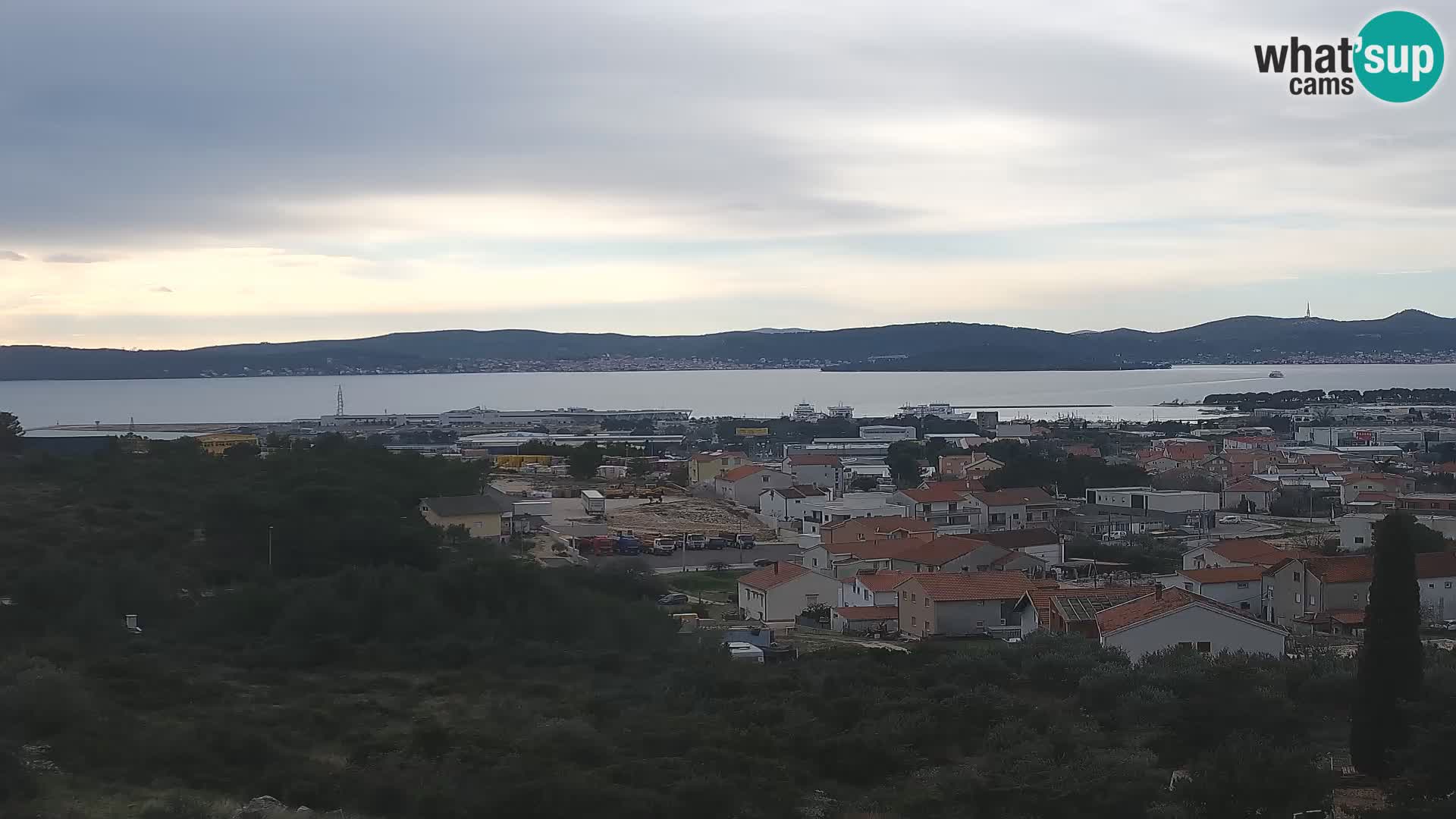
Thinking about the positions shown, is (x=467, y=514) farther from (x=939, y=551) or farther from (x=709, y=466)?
(x=709, y=466)

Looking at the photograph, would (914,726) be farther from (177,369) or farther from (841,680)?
(177,369)

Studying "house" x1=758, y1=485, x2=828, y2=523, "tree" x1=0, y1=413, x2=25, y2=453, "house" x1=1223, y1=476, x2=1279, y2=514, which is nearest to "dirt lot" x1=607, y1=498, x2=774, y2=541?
"house" x1=758, y1=485, x2=828, y2=523

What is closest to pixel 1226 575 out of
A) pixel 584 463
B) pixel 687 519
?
pixel 687 519

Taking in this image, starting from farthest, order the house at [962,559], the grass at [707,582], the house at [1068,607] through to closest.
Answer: the house at [962,559] < the grass at [707,582] < the house at [1068,607]

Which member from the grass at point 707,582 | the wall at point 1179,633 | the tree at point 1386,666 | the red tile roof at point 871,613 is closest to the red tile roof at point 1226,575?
the red tile roof at point 871,613

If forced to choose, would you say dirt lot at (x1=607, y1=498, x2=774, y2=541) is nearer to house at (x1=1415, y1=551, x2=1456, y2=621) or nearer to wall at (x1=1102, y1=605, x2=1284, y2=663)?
house at (x1=1415, y1=551, x2=1456, y2=621)

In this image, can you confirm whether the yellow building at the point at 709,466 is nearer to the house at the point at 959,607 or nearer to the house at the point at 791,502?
the house at the point at 791,502

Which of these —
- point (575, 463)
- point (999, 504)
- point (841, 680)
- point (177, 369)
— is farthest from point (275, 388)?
point (841, 680)
